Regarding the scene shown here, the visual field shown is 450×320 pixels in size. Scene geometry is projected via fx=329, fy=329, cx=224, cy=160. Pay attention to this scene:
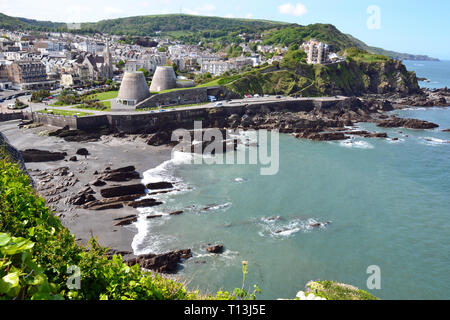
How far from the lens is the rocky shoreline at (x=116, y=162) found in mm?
22656

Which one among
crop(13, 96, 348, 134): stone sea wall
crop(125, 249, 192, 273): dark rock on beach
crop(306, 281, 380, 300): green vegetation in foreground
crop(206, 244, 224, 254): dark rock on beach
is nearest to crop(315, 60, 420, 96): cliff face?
crop(13, 96, 348, 134): stone sea wall

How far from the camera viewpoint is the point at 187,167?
34875mm

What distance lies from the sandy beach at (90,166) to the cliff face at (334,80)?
3262 centimetres

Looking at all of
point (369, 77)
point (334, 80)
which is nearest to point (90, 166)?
point (334, 80)

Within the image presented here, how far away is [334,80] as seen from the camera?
80562 millimetres

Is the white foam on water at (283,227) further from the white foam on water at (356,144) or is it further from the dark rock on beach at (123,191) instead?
the white foam on water at (356,144)

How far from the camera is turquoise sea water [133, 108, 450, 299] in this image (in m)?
18.9

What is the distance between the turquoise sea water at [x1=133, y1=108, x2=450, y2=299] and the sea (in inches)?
2.9

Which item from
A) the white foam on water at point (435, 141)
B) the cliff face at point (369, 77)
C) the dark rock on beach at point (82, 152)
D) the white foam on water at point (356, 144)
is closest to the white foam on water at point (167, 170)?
the dark rock on beach at point (82, 152)

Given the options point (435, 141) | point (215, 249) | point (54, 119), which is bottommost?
point (215, 249)

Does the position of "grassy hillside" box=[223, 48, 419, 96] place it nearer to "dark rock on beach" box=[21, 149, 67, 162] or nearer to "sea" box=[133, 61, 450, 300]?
"sea" box=[133, 61, 450, 300]

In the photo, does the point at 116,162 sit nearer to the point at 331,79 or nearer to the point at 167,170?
the point at 167,170

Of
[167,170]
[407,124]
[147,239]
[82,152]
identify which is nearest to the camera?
[147,239]

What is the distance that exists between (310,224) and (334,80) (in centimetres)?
6480
